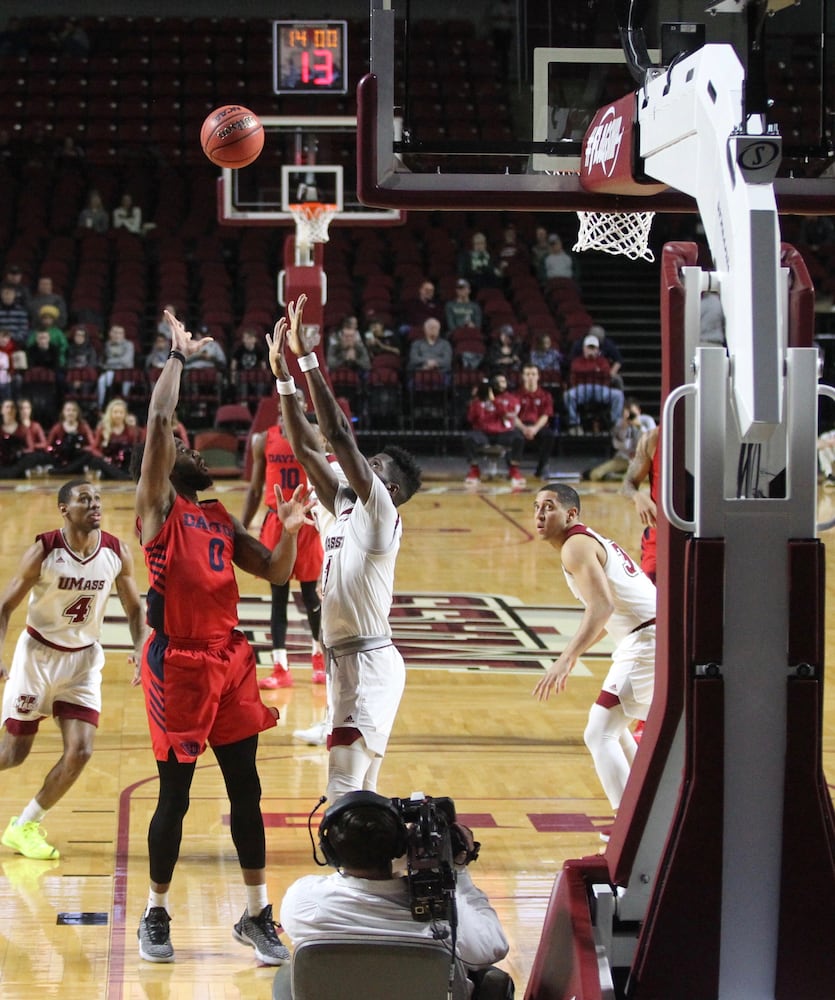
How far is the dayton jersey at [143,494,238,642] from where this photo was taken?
471cm

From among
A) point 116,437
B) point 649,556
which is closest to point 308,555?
point 649,556

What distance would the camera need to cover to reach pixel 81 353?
19234 mm

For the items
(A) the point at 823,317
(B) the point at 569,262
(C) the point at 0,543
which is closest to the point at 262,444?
(C) the point at 0,543

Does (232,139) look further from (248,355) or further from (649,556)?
(248,355)

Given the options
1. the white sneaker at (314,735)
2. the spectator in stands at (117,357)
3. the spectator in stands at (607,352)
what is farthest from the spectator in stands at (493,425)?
the white sneaker at (314,735)

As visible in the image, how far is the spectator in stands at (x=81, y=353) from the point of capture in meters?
19.2

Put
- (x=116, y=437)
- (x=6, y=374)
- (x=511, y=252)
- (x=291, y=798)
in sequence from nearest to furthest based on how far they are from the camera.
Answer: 1. (x=291, y=798)
2. (x=116, y=437)
3. (x=6, y=374)
4. (x=511, y=252)

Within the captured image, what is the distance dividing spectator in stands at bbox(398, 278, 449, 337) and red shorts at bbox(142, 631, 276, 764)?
15705 mm

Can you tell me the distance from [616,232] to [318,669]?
3.89 meters

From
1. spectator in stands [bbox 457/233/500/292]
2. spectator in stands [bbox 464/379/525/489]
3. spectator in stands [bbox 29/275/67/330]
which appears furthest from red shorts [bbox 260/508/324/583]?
spectator in stands [bbox 457/233/500/292]

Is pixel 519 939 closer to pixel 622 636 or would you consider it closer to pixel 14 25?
pixel 622 636

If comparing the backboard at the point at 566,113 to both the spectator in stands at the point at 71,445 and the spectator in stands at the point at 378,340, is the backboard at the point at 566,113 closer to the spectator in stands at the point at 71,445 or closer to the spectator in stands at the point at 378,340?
the spectator in stands at the point at 71,445

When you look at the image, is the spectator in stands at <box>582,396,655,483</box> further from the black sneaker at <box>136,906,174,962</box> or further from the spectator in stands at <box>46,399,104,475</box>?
the black sneaker at <box>136,906,174,962</box>

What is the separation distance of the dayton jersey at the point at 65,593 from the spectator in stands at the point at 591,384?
1404 centimetres
